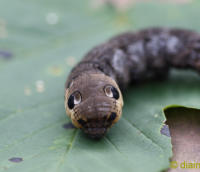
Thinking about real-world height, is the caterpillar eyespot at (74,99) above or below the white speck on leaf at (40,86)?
above

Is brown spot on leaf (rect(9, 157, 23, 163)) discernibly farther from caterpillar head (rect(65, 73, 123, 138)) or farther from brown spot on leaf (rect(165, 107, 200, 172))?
brown spot on leaf (rect(165, 107, 200, 172))

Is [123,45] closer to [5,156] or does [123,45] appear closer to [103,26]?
[103,26]

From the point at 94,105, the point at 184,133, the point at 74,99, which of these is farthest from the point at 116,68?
the point at 184,133

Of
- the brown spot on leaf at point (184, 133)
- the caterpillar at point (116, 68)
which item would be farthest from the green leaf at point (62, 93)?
the caterpillar at point (116, 68)

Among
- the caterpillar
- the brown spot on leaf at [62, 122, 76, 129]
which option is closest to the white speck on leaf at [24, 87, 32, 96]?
the caterpillar

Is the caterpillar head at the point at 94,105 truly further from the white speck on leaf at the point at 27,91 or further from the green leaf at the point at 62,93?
the white speck on leaf at the point at 27,91

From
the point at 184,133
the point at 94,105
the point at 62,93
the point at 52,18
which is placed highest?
the point at 52,18

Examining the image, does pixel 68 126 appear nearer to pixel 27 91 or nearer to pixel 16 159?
pixel 16 159
